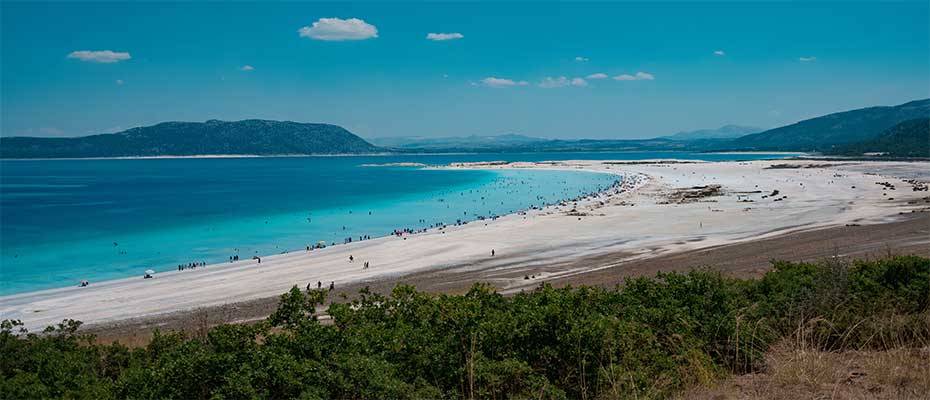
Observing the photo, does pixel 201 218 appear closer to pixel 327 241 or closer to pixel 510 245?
pixel 327 241

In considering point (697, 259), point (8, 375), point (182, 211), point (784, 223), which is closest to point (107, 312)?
point (8, 375)

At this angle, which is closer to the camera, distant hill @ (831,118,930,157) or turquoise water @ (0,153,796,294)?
turquoise water @ (0,153,796,294)

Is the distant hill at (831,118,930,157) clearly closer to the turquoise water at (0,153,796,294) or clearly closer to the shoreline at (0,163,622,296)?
the turquoise water at (0,153,796,294)

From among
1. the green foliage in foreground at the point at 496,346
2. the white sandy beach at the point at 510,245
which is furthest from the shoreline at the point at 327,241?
the green foliage in foreground at the point at 496,346

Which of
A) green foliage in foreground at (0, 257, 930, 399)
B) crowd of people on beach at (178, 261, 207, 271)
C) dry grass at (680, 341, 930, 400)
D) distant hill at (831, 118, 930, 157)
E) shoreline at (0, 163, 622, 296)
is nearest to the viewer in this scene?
dry grass at (680, 341, 930, 400)

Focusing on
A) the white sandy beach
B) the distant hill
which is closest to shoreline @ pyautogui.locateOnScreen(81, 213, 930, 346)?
the white sandy beach

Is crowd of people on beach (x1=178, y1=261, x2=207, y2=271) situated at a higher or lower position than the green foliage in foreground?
lower

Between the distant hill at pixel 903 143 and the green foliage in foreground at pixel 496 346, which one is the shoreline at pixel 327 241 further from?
the distant hill at pixel 903 143
